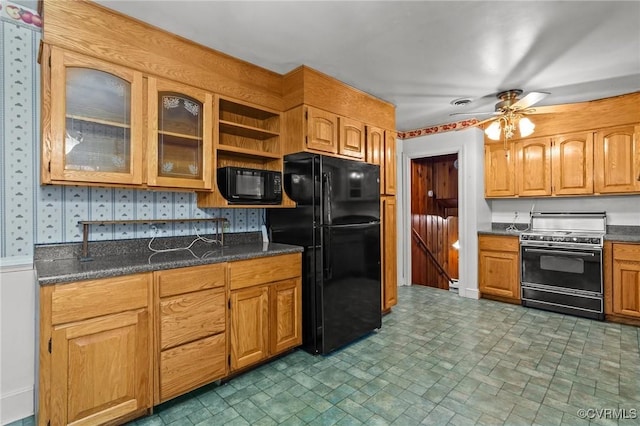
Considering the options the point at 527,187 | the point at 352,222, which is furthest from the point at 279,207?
the point at 527,187

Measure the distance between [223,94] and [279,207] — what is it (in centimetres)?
105

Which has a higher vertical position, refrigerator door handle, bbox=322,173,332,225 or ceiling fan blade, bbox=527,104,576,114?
ceiling fan blade, bbox=527,104,576,114

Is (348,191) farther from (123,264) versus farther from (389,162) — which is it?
(123,264)

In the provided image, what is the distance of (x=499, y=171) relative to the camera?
4.33 metres

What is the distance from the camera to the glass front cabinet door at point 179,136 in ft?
6.93

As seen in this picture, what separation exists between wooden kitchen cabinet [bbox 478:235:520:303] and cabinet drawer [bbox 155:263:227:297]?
3611 millimetres

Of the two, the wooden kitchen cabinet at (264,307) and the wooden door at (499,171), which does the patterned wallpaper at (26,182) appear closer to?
the wooden kitchen cabinet at (264,307)

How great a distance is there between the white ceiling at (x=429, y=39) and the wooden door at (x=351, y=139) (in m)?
0.39

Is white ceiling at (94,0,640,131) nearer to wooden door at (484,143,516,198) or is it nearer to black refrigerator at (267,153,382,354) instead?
black refrigerator at (267,153,382,354)

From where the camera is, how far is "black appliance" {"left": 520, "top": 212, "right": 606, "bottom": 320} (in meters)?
3.49

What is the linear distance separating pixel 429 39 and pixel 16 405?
11.9ft

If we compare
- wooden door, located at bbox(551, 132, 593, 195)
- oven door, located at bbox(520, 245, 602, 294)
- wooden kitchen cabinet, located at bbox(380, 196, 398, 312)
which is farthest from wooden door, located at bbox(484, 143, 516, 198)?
wooden kitchen cabinet, located at bbox(380, 196, 398, 312)

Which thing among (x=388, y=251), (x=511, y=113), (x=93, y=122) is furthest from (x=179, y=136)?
(x=511, y=113)
